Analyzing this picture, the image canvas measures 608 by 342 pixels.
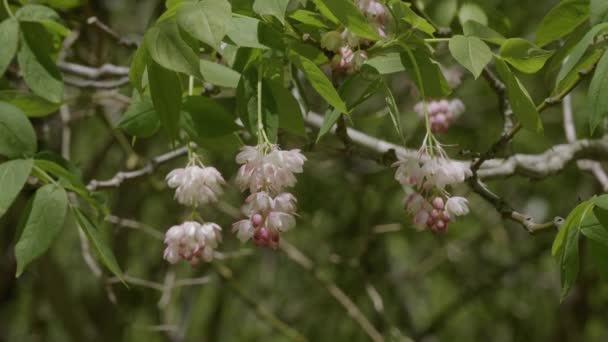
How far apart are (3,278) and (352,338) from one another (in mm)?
2132

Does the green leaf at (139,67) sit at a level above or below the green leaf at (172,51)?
below

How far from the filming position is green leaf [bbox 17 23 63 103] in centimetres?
155

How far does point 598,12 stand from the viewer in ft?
4.30

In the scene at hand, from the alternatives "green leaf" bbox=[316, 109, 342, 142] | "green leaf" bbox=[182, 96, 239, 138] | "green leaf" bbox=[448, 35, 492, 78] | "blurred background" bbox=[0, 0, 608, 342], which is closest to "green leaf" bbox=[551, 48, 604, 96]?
"green leaf" bbox=[448, 35, 492, 78]

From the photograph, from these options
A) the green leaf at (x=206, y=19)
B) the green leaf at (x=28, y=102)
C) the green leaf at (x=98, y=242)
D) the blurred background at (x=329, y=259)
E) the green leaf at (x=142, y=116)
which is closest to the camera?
the green leaf at (x=206, y=19)

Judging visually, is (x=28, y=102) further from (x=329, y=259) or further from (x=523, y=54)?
(x=329, y=259)

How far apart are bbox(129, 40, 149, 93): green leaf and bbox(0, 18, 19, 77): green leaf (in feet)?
1.03

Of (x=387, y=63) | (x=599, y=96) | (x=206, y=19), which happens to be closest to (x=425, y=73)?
(x=387, y=63)

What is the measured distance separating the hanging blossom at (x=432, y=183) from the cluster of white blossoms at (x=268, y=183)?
208mm

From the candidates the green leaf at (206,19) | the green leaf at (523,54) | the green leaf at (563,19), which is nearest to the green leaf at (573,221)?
the green leaf at (523,54)

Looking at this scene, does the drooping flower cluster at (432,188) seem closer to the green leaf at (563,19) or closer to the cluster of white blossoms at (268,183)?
the cluster of white blossoms at (268,183)

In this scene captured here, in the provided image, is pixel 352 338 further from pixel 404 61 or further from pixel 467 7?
pixel 404 61

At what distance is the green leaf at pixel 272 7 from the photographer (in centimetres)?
122

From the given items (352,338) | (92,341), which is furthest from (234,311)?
(92,341)
